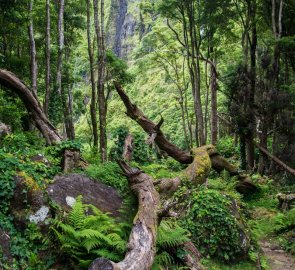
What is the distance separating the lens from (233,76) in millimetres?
19094

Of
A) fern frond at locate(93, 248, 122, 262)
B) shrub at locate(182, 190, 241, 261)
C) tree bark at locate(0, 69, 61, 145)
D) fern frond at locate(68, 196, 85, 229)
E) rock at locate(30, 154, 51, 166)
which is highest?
tree bark at locate(0, 69, 61, 145)

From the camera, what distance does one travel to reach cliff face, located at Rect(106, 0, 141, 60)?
379 feet

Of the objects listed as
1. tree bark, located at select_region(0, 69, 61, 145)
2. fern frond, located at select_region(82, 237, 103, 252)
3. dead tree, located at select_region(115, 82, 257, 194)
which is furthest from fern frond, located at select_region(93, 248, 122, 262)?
dead tree, located at select_region(115, 82, 257, 194)

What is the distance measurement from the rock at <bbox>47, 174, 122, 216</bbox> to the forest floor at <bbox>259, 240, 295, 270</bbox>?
3952 millimetres

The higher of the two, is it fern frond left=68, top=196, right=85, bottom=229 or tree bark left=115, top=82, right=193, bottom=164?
tree bark left=115, top=82, right=193, bottom=164

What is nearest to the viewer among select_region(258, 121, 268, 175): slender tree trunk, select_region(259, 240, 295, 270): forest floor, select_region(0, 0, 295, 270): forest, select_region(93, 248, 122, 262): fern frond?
select_region(93, 248, 122, 262): fern frond

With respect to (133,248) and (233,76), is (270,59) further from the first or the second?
(133,248)

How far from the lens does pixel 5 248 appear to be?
5.39 metres

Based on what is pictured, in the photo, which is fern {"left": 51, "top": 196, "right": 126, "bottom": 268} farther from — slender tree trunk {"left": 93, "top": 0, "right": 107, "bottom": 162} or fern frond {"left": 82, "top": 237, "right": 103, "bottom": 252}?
slender tree trunk {"left": 93, "top": 0, "right": 107, "bottom": 162}

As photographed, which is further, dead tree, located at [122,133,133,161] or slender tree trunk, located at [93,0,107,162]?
slender tree trunk, located at [93,0,107,162]

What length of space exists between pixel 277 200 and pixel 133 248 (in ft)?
33.4

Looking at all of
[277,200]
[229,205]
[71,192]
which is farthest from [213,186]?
[71,192]

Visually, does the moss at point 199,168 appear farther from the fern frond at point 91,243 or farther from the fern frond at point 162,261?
the fern frond at point 91,243

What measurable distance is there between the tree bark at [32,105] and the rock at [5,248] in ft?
14.4
